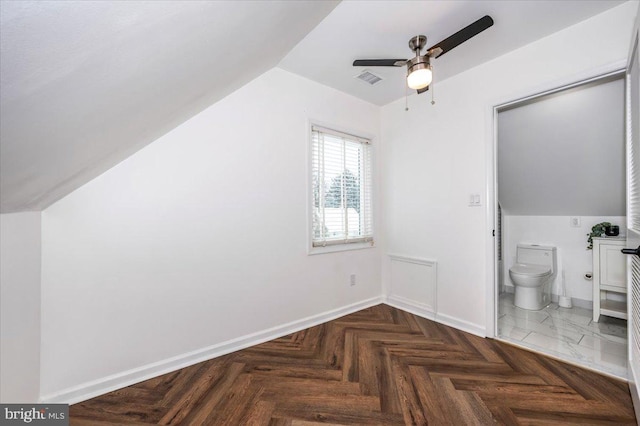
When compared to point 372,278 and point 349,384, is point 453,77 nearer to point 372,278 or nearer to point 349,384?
point 372,278

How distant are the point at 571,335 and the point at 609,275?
823mm

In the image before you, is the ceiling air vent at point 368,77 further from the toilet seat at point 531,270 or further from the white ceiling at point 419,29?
the toilet seat at point 531,270

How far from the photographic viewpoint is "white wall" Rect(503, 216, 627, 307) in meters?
3.12

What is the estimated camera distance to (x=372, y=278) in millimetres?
3311

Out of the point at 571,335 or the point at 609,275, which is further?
the point at 609,275

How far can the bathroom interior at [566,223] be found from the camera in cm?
242

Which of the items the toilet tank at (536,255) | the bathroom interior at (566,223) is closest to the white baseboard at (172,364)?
the bathroom interior at (566,223)

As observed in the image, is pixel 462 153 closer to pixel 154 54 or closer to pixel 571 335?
pixel 571 335

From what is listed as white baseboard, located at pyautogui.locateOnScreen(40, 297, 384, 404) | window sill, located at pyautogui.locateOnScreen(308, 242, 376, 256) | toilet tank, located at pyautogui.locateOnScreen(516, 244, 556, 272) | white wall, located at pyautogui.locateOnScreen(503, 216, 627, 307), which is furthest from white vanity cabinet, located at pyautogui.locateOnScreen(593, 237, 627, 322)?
white baseboard, located at pyautogui.locateOnScreen(40, 297, 384, 404)

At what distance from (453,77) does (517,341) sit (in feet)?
8.53

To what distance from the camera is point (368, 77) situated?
2670 mm

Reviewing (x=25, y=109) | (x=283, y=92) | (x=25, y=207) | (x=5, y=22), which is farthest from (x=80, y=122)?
(x=283, y=92)

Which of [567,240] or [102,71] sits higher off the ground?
[102,71]

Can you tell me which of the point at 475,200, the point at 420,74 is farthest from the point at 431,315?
the point at 420,74
